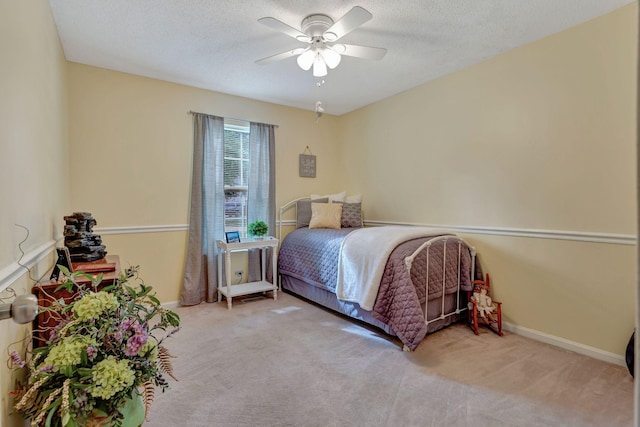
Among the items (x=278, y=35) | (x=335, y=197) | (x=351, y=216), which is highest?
(x=278, y=35)

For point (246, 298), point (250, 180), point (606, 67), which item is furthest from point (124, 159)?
point (606, 67)

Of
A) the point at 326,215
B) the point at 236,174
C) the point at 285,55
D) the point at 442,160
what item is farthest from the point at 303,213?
the point at 285,55

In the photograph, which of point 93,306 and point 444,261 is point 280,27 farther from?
point 444,261

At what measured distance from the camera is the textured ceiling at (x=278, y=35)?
81.7 inches

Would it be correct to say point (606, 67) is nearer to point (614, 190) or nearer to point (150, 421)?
point (614, 190)

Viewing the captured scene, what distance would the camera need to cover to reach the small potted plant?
3566mm

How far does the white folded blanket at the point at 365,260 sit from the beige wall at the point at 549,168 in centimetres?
61

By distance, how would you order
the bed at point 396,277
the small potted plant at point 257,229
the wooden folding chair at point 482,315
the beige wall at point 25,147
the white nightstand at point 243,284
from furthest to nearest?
the small potted plant at point 257,229, the white nightstand at point 243,284, the wooden folding chair at point 482,315, the bed at point 396,277, the beige wall at point 25,147

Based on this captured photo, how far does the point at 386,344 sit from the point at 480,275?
1.16m

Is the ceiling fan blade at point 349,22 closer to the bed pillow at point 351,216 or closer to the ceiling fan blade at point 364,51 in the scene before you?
the ceiling fan blade at point 364,51

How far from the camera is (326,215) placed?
12.5ft

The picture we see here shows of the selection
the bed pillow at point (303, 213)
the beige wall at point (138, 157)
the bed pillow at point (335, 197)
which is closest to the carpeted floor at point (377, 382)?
the beige wall at point (138, 157)

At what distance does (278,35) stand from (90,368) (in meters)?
2.41

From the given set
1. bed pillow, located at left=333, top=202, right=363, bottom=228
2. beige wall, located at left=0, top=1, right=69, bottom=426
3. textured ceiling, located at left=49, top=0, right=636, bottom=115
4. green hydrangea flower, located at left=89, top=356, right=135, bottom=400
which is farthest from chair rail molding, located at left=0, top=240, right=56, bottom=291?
bed pillow, located at left=333, top=202, right=363, bottom=228
